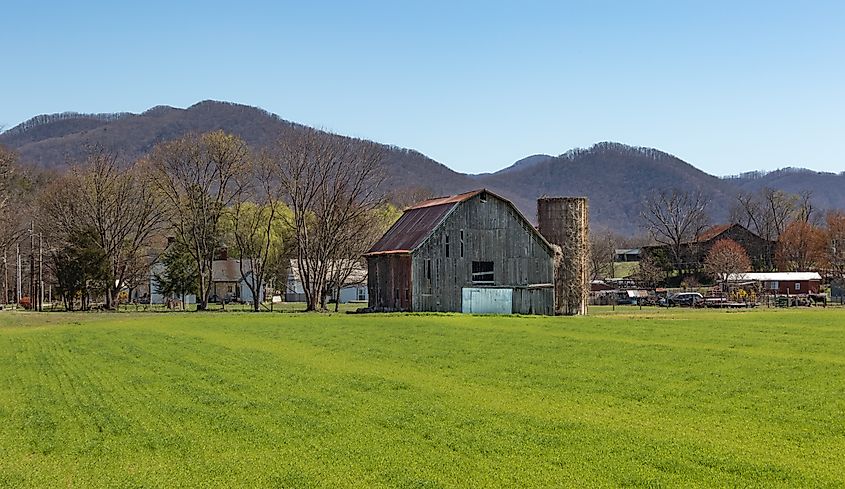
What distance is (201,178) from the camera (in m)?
72.2

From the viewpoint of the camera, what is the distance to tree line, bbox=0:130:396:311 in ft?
235

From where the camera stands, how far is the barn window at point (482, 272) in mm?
58531

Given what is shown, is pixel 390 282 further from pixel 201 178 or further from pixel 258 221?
pixel 258 221

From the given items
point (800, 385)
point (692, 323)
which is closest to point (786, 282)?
point (692, 323)

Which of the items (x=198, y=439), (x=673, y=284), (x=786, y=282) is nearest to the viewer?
(x=198, y=439)

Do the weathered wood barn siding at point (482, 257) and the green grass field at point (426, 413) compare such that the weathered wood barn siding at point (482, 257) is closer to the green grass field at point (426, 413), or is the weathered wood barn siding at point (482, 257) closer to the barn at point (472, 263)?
the barn at point (472, 263)

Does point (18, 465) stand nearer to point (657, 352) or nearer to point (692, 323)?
point (657, 352)

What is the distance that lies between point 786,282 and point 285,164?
65041 mm

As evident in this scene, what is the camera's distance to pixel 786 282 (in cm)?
11056

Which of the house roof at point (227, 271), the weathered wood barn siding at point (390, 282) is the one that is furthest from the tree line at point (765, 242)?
the weathered wood barn siding at point (390, 282)

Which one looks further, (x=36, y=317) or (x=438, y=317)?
(x=36, y=317)

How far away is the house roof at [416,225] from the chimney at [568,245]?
5852mm

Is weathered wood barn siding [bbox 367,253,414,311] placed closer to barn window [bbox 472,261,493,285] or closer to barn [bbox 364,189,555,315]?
barn [bbox 364,189,555,315]

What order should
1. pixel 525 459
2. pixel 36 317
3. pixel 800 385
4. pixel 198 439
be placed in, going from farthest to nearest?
pixel 36 317 → pixel 800 385 → pixel 198 439 → pixel 525 459
